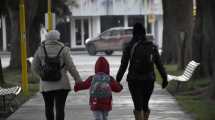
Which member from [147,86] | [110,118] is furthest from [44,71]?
[110,118]

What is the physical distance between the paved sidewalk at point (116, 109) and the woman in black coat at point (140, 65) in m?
2.84

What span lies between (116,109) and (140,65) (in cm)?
504

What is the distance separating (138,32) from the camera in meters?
11.9

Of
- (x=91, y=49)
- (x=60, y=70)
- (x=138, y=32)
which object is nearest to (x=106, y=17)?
(x=91, y=49)

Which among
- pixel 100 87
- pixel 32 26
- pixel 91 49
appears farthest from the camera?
pixel 91 49

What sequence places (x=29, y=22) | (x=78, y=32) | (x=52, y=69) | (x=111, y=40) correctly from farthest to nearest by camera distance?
(x=78, y=32) < (x=111, y=40) < (x=29, y=22) < (x=52, y=69)

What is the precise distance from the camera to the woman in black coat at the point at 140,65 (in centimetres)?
1180

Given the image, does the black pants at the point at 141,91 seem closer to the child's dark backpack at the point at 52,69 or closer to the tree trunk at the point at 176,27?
the child's dark backpack at the point at 52,69

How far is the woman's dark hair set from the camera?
11.8 m

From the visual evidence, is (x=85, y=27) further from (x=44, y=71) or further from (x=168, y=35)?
(x=44, y=71)

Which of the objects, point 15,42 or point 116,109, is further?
point 15,42

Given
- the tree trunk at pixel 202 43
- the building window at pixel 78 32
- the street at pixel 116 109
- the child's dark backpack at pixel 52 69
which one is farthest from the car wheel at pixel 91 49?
the child's dark backpack at pixel 52 69

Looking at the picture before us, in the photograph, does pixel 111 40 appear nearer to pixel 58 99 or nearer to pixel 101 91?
pixel 58 99

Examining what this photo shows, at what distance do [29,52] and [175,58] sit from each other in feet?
21.6
